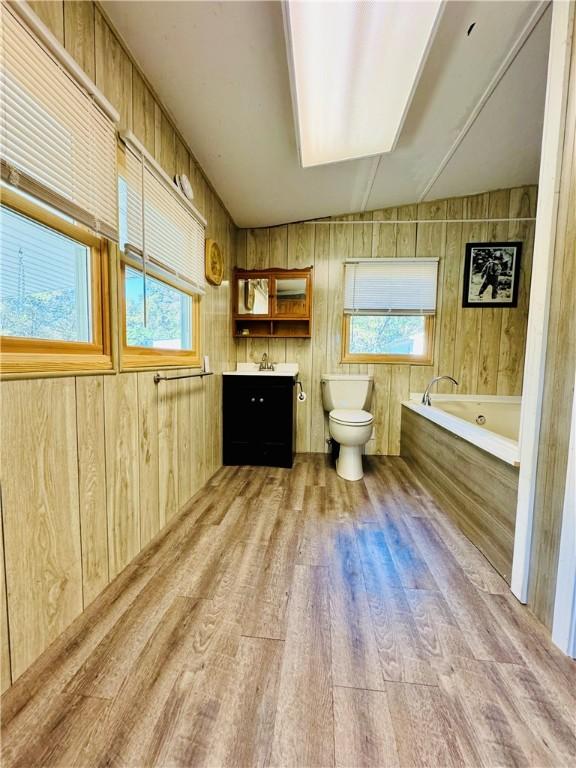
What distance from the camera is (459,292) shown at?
274 centimetres

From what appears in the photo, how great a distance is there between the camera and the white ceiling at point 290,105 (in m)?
1.16

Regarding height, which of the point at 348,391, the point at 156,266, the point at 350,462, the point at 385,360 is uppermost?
the point at 156,266

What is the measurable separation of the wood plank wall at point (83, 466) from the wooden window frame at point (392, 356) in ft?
5.57

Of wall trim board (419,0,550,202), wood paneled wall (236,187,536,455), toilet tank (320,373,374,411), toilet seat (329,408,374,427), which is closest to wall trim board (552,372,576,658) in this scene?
toilet seat (329,408,374,427)

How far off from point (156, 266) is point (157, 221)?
0.75 ft

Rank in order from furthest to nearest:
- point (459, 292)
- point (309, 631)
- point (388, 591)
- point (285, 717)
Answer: point (459, 292), point (388, 591), point (309, 631), point (285, 717)

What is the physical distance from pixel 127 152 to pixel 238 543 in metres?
1.83

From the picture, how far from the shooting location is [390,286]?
2.76m

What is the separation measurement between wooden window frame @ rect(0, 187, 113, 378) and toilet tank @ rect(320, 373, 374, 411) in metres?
1.84

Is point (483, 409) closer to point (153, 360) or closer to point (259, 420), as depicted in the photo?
point (259, 420)

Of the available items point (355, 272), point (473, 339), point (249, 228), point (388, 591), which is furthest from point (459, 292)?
point (388, 591)

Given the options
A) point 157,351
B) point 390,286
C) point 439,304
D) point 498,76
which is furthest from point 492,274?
point 157,351

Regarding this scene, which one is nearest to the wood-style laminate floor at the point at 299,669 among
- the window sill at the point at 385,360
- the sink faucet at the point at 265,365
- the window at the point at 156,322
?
the window at the point at 156,322

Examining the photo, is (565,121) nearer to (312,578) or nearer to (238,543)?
(312,578)
